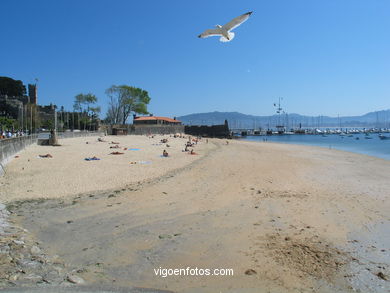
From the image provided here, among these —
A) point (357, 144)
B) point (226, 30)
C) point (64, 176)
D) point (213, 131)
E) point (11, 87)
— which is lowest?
point (357, 144)

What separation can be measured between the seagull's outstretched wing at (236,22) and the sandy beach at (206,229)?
4873mm

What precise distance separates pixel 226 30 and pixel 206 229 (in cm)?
552

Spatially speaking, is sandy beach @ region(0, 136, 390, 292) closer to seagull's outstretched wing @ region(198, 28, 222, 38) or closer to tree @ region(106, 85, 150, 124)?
seagull's outstretched wing @ region(198, 28, 222, 38)

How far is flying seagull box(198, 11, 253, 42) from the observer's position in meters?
8.04

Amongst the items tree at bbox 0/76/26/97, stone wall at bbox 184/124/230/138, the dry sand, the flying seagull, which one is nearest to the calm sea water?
stone wall at bbox 184/124/230/138

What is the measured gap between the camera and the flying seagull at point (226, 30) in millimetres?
8044

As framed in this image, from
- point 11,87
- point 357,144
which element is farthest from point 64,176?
point 11,87

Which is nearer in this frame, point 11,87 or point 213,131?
point 11,87

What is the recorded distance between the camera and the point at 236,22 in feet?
27.1

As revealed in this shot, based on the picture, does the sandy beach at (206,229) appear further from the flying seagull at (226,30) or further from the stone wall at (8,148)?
the flying seagull at (226,30)

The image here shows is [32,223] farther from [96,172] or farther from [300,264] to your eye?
[96,172]

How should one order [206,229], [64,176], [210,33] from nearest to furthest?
[206,229] < [210,33] < [64,176]

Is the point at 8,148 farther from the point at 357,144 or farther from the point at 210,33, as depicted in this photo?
the point at 357,144

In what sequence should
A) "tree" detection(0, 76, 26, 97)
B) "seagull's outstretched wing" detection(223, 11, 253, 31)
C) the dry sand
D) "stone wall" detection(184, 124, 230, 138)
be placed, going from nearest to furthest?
"seagull's outstretched wing" detection(223, 11, 253, 31)
the dry sand
"tree" detection(0, 76, 26, 97)
"stone wall" detection(184, 124, 230, 138)
